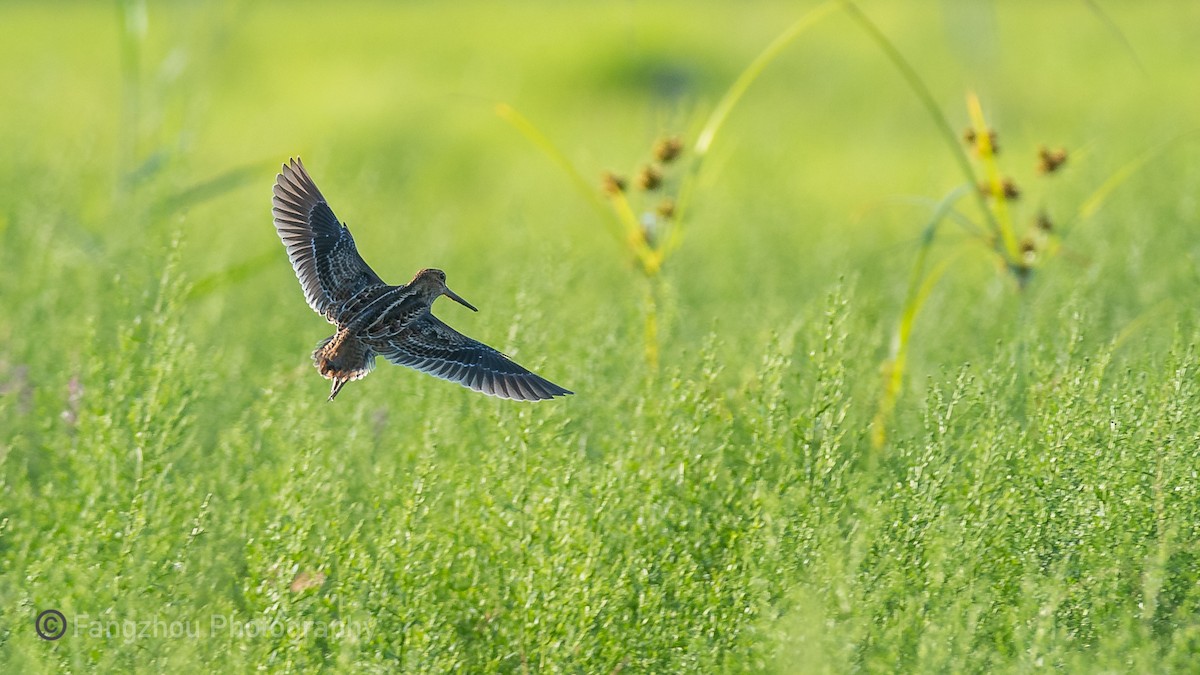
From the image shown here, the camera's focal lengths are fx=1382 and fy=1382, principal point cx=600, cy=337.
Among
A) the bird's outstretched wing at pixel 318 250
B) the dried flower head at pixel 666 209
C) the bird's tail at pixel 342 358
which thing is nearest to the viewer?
the bird's tail at pixel 342 358

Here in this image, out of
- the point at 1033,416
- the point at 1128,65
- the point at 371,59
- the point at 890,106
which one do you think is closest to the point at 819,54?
the point at 890,106

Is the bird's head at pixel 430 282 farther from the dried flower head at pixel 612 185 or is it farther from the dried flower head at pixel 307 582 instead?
the dried flower head at pixel 612 185

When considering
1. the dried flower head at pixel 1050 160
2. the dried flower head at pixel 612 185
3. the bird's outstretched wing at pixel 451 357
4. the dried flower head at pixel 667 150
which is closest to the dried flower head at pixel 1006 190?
→ the dried flower head at pixel 1050 160

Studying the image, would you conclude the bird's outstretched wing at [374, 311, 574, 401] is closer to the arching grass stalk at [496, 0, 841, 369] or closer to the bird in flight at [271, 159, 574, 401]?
the bird in flight at [271, 159, 574, 401]

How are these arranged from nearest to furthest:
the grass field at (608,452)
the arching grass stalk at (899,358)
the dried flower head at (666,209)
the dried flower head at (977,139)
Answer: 1. the grass field at (608,452)
2. the arching grass stalk at (899,358)
3. the dried flower head at (977,139)
4. the dried flower head at (666,209)

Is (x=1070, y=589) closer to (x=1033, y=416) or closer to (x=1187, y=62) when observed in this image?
(x=1033, y=416)

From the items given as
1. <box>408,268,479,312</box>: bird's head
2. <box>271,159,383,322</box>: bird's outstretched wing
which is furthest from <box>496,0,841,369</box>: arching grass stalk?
<box>408,268,479,312</box>: bird's head
